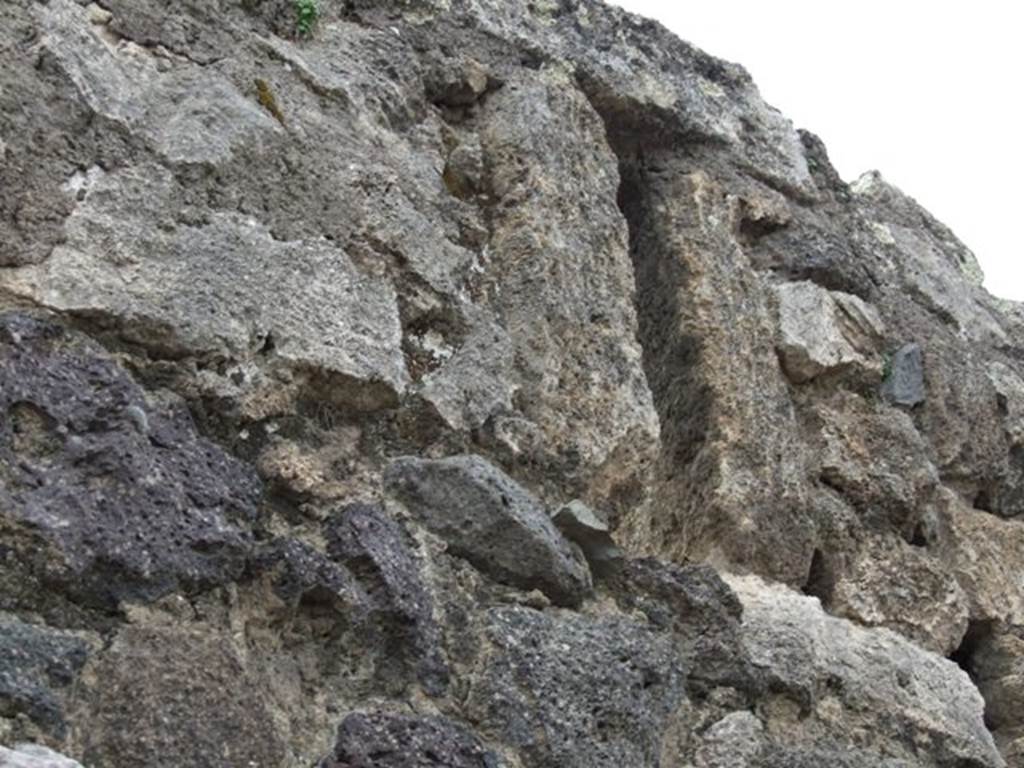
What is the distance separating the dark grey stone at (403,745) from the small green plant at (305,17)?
158cm

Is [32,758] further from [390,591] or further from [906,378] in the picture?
[906,378]

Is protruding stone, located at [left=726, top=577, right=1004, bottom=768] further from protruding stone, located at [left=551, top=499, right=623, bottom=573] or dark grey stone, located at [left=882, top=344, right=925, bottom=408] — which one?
dark grey stone, located at [left=882, top=344, right=925, bottom=408]

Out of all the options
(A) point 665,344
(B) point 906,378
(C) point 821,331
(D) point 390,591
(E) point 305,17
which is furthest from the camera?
(B) point 906,378

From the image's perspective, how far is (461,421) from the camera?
2613 millimetres

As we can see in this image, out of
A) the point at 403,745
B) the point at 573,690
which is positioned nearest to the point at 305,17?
the point at 573,690

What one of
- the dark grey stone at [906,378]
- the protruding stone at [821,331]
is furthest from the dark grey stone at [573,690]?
the dark grey stone at [906,378]

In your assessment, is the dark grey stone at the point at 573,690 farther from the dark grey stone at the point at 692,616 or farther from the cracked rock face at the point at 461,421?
the dark grey stone at the point at 692,616

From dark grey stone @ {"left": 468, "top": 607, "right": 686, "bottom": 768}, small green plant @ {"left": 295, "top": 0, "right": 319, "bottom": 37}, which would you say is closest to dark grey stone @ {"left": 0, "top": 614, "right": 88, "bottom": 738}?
dark grey stone @ {"left": 468, "top": 607, "right": 686, "bottom": 768}

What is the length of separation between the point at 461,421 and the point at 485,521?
24cm

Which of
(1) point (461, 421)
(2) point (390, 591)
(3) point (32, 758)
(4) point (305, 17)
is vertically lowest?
(3) point (32, 758)

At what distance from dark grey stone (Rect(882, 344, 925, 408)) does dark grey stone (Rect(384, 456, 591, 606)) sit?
5.01 ft

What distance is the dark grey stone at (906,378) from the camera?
3.77 meters

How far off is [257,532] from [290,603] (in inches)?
5.0

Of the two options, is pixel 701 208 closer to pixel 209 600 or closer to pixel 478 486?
pixel 478 486
